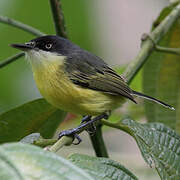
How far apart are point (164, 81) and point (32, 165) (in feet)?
6.59

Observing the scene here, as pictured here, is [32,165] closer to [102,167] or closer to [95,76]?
[102,167]

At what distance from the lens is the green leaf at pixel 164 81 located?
2516 mm

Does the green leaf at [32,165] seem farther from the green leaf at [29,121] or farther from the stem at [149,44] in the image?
the stem at [149,44]

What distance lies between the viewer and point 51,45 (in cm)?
248

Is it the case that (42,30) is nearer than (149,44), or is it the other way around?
(149,44)

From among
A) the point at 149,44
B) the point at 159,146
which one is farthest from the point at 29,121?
the point at 149,44

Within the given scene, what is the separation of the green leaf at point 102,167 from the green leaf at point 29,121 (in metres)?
0.84

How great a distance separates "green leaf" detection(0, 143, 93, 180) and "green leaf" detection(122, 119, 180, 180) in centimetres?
75

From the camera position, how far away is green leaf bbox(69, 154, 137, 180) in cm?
103

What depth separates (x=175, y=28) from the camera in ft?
8.91

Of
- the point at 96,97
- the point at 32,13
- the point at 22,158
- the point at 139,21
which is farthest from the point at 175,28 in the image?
the point at 139,21

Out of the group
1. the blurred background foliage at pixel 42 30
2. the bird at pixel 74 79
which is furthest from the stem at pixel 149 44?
the blurred background foliage at pixel 42 30

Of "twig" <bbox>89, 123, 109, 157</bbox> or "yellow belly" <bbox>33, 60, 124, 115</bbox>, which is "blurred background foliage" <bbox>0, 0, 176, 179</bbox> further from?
"twig" <bbox>89, 123, 109, 157</bbox>

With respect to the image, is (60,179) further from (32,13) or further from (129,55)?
(129,55)
